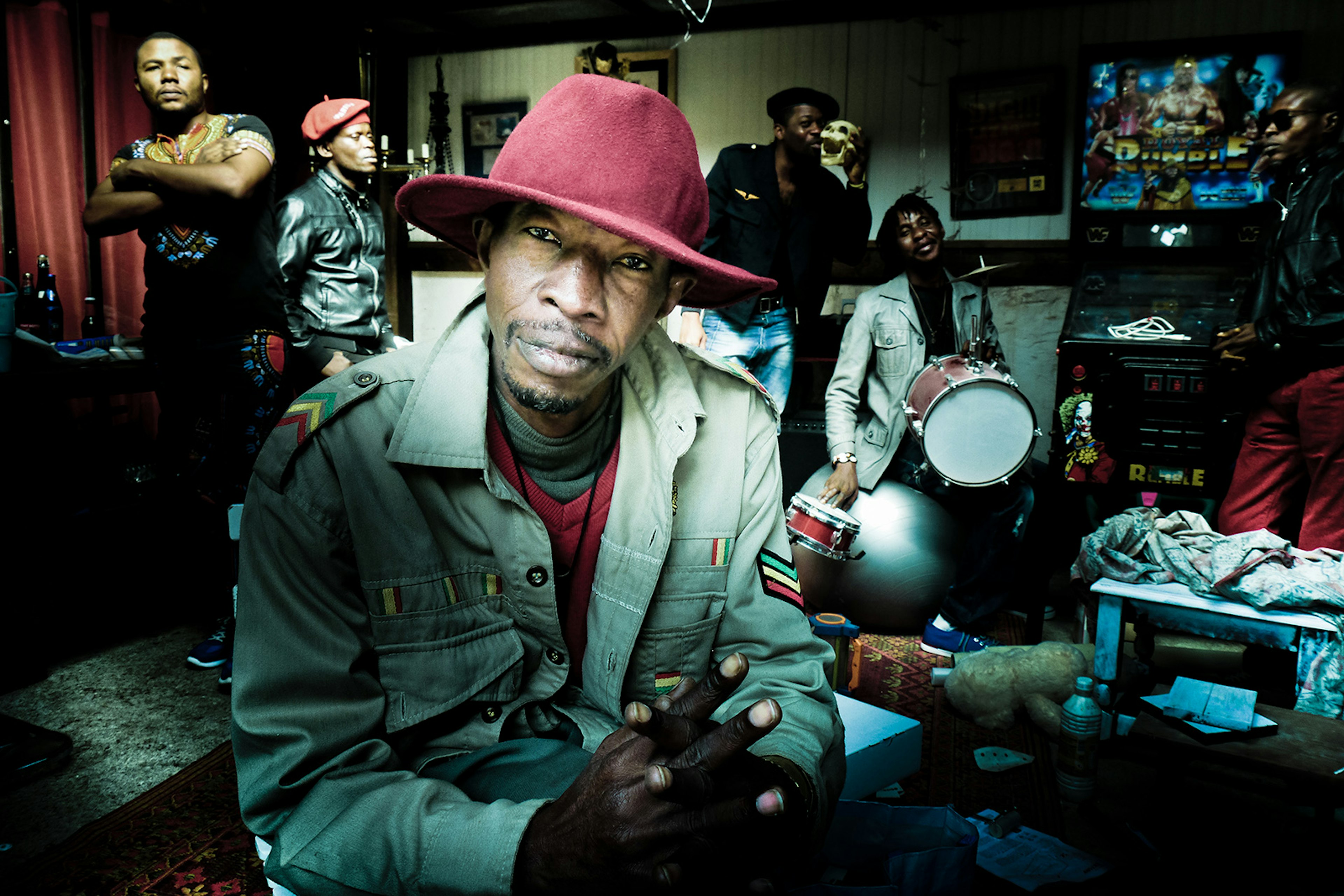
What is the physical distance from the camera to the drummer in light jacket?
3865 millimetres

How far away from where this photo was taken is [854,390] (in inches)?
169

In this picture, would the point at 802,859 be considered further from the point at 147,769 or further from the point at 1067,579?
the point at 1067,579

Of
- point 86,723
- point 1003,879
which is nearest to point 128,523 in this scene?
point 86,723

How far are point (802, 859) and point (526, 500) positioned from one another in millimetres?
727

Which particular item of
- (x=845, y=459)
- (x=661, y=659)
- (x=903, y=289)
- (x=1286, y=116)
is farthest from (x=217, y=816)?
(x=1286, y=116)

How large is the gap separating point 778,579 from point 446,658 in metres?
0.61

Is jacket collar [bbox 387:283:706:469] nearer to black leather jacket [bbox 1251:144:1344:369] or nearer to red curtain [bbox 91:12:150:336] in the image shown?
black leather jacket [bbox 1251:144:1344:369]

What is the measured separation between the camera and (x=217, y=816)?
253 centimetres

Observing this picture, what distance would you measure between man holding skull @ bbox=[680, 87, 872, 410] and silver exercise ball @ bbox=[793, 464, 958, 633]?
3.32 feet

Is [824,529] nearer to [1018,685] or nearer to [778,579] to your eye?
[1018,685]

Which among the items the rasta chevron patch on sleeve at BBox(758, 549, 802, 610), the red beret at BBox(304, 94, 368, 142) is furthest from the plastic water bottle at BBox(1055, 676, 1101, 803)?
the red beret at BBox(304, 94, 368, 142)

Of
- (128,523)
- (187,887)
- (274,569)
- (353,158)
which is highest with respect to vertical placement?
(353,158)

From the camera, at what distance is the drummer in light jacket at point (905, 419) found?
12.7ft

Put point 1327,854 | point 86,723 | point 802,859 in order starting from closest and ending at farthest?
point 802,859
point 1327,854
point 86,723
